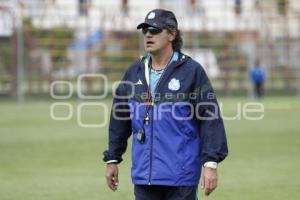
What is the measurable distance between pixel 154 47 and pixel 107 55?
A: 34791 millimetres

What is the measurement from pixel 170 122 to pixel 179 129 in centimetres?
8

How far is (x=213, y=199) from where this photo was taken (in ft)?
32.9

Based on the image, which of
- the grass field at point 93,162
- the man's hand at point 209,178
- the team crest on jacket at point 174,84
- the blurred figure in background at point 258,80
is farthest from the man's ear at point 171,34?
the blurred figure in background at point 258,80

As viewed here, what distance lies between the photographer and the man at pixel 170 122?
5.83 metres

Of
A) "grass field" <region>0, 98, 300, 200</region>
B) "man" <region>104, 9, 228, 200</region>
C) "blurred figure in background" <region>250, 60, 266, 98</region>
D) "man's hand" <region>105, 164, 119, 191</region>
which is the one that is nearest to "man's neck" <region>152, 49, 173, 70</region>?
"man" <region>104, 9, 228, 200</region>

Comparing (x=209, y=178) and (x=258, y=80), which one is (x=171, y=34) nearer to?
(x=209, y=178)

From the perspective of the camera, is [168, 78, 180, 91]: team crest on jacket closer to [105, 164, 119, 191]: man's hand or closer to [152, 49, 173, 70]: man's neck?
[152, 49, 173, 70]: man's neck

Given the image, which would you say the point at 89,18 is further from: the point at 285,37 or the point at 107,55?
the point at 285,37

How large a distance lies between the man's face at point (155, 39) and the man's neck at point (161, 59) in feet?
0.14

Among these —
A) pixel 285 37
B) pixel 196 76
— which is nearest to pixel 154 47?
pixel 196 76

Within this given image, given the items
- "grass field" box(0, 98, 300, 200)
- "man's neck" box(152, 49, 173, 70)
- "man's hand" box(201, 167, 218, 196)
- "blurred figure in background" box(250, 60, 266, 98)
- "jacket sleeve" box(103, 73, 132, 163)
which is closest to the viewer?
"man's hand" box(201, 167, 218, 196)

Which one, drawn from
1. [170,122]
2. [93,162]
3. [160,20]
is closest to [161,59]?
[160,20]

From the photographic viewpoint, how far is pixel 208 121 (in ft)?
19.2

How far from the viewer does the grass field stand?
10594 mm
